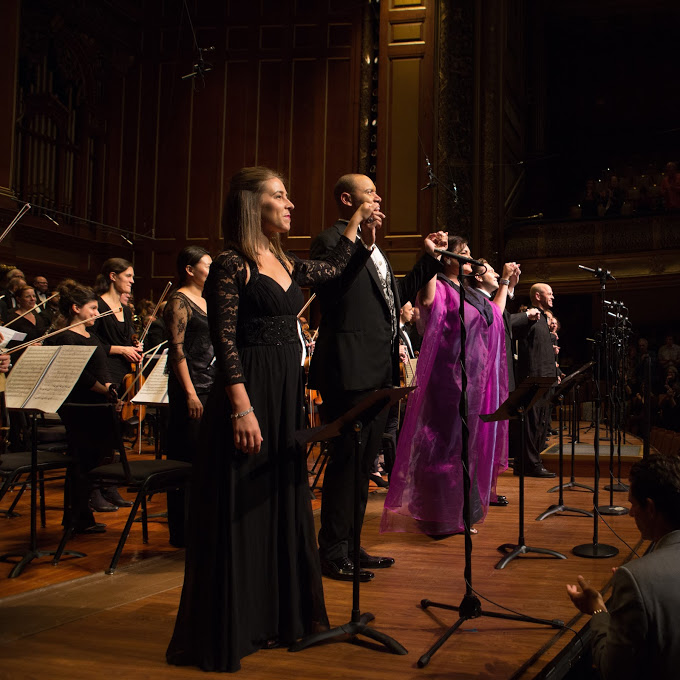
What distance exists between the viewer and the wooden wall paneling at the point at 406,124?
10.5m

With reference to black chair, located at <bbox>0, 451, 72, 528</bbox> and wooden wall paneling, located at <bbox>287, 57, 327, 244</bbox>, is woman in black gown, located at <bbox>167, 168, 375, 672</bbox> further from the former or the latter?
wooden wall paneling, located at <bbox>287, 57, 327, 244</bbox>

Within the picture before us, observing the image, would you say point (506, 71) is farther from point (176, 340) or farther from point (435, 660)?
point (435, 660)

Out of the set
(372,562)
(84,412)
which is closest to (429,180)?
(84,412)

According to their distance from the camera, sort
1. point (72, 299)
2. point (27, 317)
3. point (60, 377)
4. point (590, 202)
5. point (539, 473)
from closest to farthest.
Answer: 1. point (60, 377)
2. point (72, 299)
3. point (539, 473)
4. point (27, 317)
5. point (590, 202)

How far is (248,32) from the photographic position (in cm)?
1134

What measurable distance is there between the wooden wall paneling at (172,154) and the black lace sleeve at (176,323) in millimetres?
8087

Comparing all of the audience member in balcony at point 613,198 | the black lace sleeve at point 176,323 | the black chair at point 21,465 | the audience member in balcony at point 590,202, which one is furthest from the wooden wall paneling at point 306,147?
the black chair at point 21,465

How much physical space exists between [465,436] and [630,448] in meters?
5.18

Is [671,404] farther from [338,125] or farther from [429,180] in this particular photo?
[338,125]

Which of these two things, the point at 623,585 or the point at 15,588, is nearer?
the point at 623,585

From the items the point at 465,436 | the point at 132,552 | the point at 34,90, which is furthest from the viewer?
the point at 34,90

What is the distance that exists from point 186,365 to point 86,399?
89 cm

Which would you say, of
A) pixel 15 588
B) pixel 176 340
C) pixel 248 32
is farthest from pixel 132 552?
pixel 248 32

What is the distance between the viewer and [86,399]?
14.0 feet
